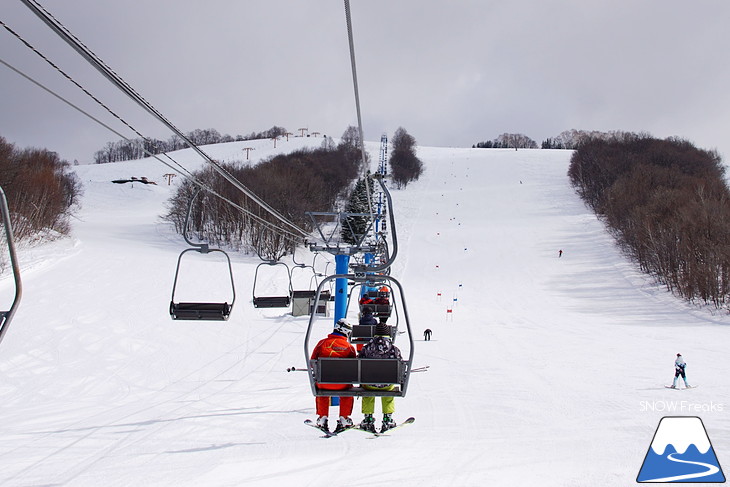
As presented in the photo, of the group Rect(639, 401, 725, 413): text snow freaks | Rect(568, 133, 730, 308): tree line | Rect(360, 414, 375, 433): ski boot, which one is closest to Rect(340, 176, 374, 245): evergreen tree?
Rect(568, 133, 730, 308): tree line

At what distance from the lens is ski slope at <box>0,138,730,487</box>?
322 inches

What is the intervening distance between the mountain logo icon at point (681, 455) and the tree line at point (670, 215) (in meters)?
23.5

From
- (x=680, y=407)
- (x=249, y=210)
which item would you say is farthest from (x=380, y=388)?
(x=249, y=210)

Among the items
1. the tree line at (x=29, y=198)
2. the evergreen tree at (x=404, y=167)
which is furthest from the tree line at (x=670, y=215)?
the tree line at (x=29, y=198)

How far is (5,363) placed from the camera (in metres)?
16.5

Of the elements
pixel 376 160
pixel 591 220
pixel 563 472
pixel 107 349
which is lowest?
pixel 107 349

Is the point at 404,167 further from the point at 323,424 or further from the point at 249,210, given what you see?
the point at 323,424

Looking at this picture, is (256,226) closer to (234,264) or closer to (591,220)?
(234,264)

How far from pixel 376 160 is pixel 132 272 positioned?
8309cm

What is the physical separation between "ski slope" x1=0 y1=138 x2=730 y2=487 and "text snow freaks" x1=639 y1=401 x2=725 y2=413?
6cm

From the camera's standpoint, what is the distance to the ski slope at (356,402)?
322 inches

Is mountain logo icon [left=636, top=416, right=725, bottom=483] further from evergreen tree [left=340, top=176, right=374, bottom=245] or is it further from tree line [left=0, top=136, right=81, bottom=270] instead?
evergreen tree [left=340, top=176, right=374, bottom=245]

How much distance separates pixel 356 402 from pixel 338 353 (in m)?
5.45

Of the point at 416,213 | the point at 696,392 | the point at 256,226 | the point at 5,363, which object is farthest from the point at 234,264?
the point at 696,392
